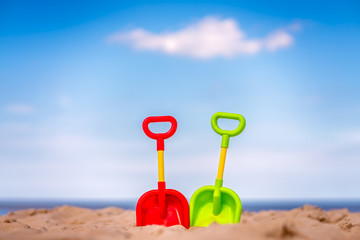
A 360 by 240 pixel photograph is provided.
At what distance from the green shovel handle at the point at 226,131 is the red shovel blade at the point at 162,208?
57 cm

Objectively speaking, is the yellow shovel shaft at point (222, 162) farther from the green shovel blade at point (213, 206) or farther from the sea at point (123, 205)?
the sea at point (123, 205)

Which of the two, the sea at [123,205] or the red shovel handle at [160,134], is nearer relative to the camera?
the red shovel handle at [160,134]

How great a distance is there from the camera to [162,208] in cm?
316

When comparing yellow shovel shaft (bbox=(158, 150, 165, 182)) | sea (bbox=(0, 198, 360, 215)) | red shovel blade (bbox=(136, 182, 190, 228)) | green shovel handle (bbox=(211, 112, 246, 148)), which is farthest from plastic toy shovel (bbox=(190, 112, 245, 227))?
sea (bbox=(0, 198, 360, 215))

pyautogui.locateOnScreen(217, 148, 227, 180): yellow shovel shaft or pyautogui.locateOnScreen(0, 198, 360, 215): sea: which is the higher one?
pyautogui.locateOnScreen(217, 148, 227, 180): yellow shovel shaft

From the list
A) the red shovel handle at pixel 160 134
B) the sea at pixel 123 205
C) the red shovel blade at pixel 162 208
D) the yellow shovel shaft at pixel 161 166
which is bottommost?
the sea at pixel 123 205

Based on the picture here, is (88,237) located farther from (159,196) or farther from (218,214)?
(218,214)

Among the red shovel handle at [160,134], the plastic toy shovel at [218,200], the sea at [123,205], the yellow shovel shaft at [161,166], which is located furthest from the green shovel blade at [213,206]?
the sea at [123,205]

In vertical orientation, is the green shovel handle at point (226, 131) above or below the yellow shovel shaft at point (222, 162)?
above

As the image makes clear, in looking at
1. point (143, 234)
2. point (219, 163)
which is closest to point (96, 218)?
point (219, 163)

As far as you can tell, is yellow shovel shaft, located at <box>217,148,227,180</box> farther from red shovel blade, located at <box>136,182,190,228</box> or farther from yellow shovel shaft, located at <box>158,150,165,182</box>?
yellow shovel shaft, located at <box>158,150,165,182</box>

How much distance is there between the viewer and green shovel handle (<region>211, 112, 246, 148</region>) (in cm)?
315

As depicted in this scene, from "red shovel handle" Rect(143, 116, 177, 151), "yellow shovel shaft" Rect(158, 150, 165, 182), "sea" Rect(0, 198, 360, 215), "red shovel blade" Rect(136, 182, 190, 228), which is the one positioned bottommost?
"sea" Rect(0, 198, 360, 215)

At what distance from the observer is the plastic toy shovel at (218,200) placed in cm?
317
